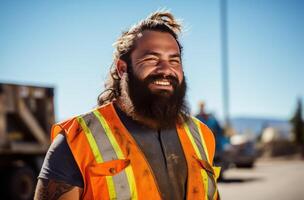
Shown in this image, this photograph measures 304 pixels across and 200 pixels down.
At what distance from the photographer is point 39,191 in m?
1.92

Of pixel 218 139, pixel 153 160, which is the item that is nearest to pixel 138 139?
pixel 153 160

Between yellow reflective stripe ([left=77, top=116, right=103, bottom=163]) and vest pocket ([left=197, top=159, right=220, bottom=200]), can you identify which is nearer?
yellow reflective stripe ([left=77, top=116, right=103, bottom=163])

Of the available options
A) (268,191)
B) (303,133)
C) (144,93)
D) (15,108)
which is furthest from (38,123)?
(303,133)

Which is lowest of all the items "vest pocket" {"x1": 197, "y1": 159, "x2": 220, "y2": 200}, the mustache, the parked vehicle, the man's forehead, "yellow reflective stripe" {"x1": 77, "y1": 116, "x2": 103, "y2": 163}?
the parked vehicle

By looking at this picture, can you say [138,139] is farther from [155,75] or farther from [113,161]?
[155,75]

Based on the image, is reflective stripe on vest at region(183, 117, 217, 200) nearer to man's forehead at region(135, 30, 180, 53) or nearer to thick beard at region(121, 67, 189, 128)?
thick beard at region(121, 67, 189, 128)

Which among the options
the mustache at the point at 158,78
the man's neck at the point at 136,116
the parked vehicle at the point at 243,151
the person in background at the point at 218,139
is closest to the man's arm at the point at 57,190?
the man's neck at the point at 136,116

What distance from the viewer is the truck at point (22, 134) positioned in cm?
897

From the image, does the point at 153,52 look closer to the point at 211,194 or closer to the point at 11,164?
the point at 211,194

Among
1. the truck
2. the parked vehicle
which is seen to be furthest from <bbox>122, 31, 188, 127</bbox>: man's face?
the parked vehicle

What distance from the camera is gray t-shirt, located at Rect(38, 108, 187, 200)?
187cm

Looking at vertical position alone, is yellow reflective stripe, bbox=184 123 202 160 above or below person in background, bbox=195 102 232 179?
above

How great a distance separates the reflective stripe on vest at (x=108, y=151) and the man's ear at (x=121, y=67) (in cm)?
32

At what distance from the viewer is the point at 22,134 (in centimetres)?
984
